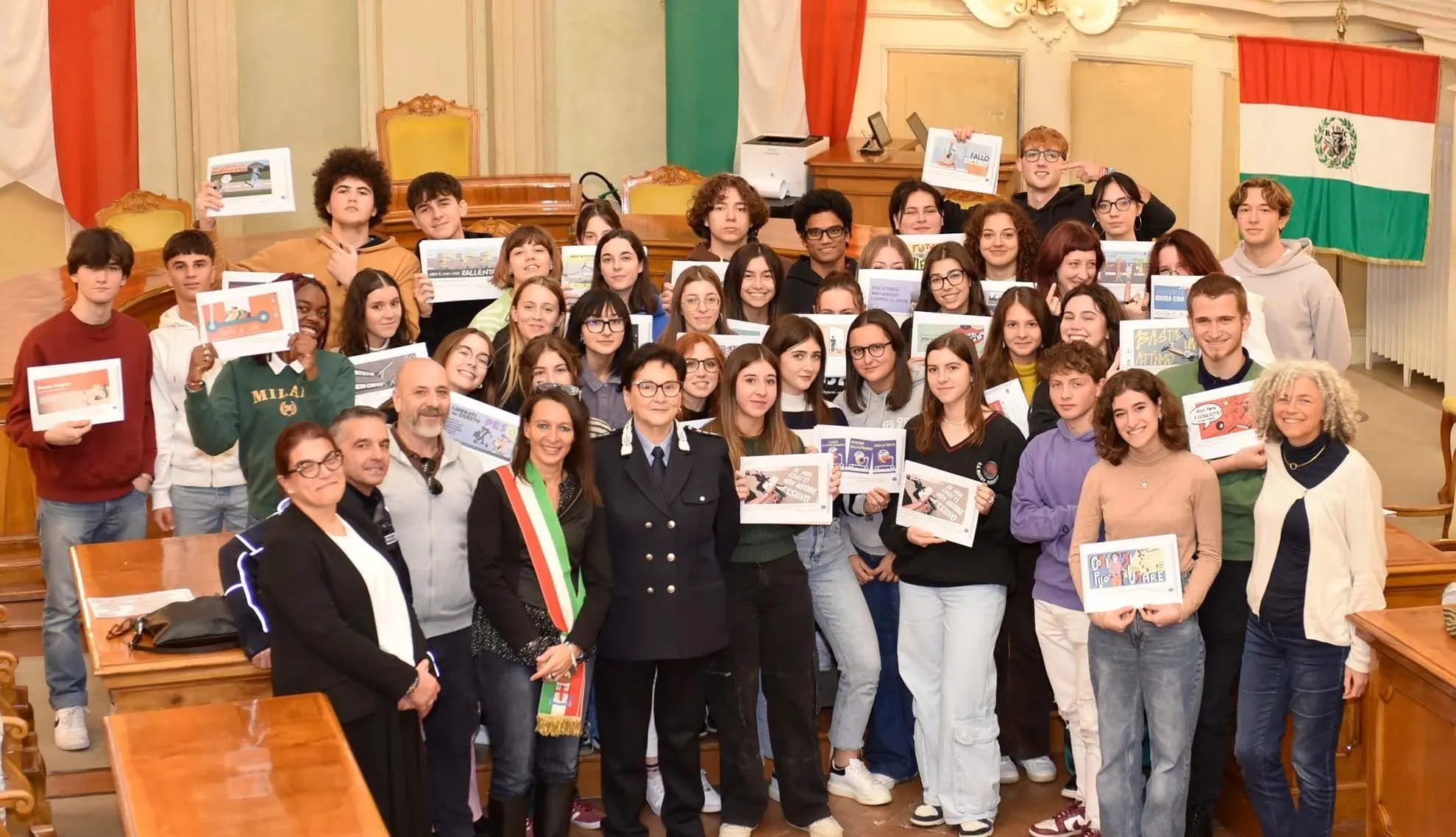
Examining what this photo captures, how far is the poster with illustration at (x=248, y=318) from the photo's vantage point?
16.6 ft

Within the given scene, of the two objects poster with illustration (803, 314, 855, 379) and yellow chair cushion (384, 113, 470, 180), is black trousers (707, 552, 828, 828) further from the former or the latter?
yellow chair cushion (384, 113, 470, 180)

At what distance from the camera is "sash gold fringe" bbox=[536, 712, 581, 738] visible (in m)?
4.70

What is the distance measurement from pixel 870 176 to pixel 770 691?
416cm

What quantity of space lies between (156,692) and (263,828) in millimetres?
941

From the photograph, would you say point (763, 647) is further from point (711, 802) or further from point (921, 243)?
point (921, 243)

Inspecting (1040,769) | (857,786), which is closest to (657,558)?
(857,786)

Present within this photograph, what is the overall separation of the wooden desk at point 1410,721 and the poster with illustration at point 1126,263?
1.83m

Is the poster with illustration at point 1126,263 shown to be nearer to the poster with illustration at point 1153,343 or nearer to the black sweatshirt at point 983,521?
the poster with illustration at point 1153,343

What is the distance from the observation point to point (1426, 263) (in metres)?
9.94

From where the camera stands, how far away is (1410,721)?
444cm

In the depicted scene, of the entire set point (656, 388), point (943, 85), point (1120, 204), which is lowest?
point (656, 388)

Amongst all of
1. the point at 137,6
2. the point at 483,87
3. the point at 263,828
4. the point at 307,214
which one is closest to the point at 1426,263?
the point at 483,87

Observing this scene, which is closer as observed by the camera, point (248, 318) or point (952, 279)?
point (248, 318)

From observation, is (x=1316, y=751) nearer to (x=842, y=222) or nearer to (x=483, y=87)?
(x=842, y=222)
